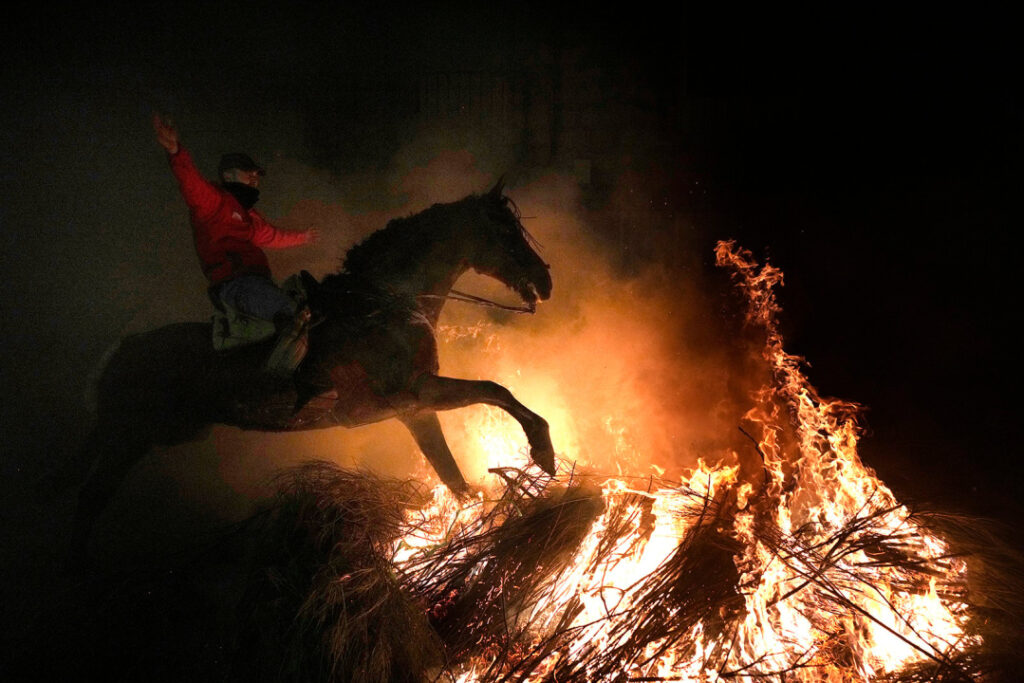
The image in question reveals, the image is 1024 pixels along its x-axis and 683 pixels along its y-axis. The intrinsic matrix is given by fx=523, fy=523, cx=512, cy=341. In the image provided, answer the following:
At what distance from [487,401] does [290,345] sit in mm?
1381

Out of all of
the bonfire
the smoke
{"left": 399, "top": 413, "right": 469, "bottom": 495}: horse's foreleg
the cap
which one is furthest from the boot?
the smoke

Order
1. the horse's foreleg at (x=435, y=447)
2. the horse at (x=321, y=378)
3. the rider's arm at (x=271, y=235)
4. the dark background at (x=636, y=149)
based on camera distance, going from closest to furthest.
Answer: the horse at (x=321, y=378) < the rider's arm at (x=271, y=235) < the horse's foreleg at (x=435, y=447) < the dark background at (x=636, y=149)

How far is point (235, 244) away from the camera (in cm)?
368

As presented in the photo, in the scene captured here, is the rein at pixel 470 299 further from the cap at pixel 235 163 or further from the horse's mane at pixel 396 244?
the cap at pixel 235 163

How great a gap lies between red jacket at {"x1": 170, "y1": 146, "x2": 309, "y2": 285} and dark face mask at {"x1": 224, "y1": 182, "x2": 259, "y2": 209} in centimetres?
6

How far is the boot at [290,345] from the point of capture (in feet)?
11.3

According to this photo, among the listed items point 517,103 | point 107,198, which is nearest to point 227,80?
point 107,198

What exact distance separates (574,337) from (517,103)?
8.76ft

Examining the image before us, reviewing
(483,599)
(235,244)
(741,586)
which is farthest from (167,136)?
(741,586)

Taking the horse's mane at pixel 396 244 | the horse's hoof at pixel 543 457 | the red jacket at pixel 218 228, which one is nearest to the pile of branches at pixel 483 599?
the horse's hoof at pixel 543 457

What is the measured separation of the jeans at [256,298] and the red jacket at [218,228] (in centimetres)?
13

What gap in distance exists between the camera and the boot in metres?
3.44

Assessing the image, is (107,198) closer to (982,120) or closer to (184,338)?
(184,338)

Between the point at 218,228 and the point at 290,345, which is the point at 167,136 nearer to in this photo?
the point at 218,228
